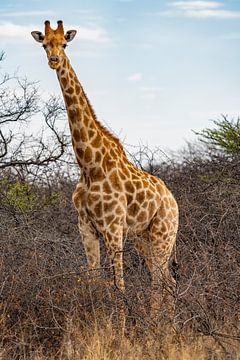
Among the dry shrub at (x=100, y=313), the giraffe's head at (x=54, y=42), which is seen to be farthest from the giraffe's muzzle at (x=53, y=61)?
the dry shrub at (x=100, y=313)

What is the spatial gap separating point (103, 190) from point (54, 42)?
60.0 inches

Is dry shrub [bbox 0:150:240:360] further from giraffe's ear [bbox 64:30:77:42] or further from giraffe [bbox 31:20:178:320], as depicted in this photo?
giraffe's ear [bbox 64:30:77:42]

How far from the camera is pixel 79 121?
833 cm

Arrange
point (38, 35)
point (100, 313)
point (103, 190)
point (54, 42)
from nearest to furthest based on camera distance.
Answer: point (100, 313), point (54, 42), point (103, 190), point (38, 35)

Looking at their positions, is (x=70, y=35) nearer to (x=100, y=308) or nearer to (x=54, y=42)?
(x=54, y=42)

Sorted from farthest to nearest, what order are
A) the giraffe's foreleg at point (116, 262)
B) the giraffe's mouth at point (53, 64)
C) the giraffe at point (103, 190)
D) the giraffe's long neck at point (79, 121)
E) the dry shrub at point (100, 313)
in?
1. the giraffe's long neck at point (79, 121)
2. the giraffe at point (103, 190)
3. the giraffe's mouth at point (53, 64)
4. the giraffe's foreleg at point (116, 262)
5. the dry shrub at point (100, 313)

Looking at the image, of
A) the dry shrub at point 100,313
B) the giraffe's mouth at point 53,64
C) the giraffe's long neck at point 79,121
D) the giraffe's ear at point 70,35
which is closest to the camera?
the dry shrub at point 100,313

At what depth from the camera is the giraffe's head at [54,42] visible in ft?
26.3

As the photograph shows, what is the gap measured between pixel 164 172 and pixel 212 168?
2.54 ft

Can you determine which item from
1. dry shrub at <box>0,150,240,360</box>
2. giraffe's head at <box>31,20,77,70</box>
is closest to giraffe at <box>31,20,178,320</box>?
giraffe's head at <box>31,20,77,70</box>

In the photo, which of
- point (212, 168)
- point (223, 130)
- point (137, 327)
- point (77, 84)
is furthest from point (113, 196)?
point (223, 130)

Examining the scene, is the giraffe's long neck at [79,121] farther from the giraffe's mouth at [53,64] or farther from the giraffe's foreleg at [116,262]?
the giraffe's foreleg at [116,262]

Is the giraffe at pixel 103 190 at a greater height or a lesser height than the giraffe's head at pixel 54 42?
lesser

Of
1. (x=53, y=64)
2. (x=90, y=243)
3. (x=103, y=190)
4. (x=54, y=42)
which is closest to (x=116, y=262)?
(x=90, y=243)
